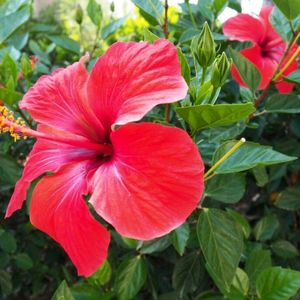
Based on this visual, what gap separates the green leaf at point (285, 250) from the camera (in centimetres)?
149

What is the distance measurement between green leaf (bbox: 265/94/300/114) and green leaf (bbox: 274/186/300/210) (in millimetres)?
356

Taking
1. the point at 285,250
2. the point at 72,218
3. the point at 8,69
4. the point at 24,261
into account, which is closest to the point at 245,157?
the point at 72,218

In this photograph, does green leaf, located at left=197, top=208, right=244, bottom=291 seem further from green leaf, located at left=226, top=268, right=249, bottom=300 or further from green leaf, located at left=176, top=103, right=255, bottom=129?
green leaf, located at left=176, top=103, right=255, bottom=129

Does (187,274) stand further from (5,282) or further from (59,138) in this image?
(5,282)

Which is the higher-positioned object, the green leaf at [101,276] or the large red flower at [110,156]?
the large red flower at [110,156]

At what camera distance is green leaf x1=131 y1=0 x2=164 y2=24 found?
1.33m

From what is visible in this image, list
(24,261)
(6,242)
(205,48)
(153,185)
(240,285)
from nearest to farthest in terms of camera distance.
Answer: (153,185) → (205,48) → (240,285) → (6,242) → (24,261)

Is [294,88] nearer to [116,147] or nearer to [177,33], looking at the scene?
[177,33]

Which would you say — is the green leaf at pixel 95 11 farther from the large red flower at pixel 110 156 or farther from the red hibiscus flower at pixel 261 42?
the large red flower at pixel 110 156

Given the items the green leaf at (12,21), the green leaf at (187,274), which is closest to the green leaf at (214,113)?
the green leaf at (187,274)

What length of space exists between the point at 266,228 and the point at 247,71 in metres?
0.56

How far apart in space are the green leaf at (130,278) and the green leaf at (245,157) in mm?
437

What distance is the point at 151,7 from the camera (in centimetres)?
134

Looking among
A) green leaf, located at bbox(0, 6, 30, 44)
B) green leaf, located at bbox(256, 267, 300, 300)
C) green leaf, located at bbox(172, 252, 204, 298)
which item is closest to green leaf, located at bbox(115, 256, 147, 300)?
green leaf, located at bbox(172, 252, 204, 298)
